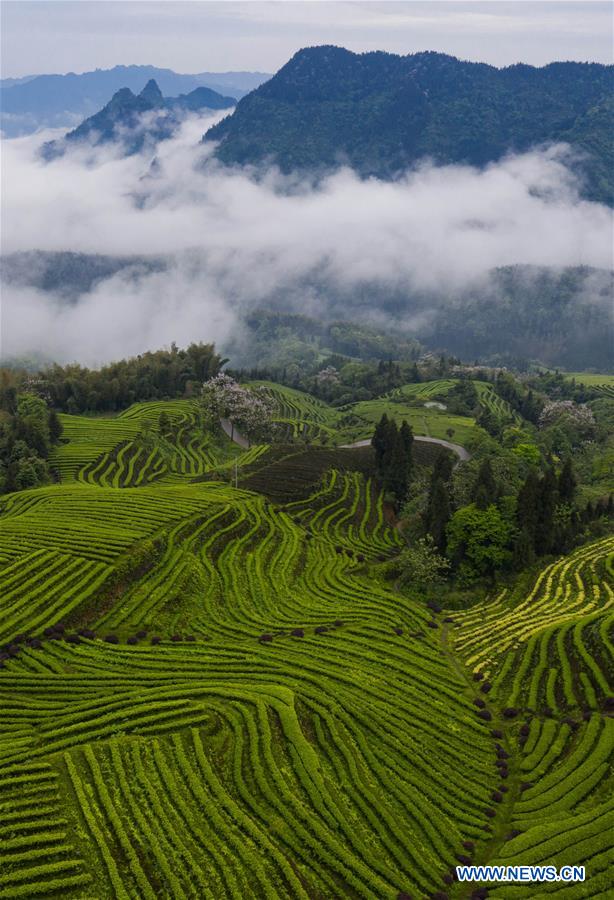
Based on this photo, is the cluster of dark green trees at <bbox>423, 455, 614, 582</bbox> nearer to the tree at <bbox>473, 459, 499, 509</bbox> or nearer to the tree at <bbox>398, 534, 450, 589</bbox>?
the tree at <bbox>473, 459, 499, 509</bbox>

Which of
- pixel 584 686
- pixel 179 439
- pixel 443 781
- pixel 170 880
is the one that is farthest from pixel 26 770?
pixel 179 439

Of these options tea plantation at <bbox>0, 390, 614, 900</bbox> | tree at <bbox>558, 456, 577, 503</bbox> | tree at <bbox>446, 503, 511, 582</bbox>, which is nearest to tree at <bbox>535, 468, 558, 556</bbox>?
tea plantation at <bbox>0, 390, 614, 900</bbox>

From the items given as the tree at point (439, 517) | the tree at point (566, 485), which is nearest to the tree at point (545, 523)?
the tree at point (566, 485)

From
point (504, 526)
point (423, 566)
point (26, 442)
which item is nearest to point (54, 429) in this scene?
point (26, 442)

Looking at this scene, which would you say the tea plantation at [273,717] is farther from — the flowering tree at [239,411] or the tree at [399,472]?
the flowering tree at [239,411]

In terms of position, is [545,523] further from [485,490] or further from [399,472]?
[399,472]

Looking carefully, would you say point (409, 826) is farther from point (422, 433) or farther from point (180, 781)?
point (422, 433)
